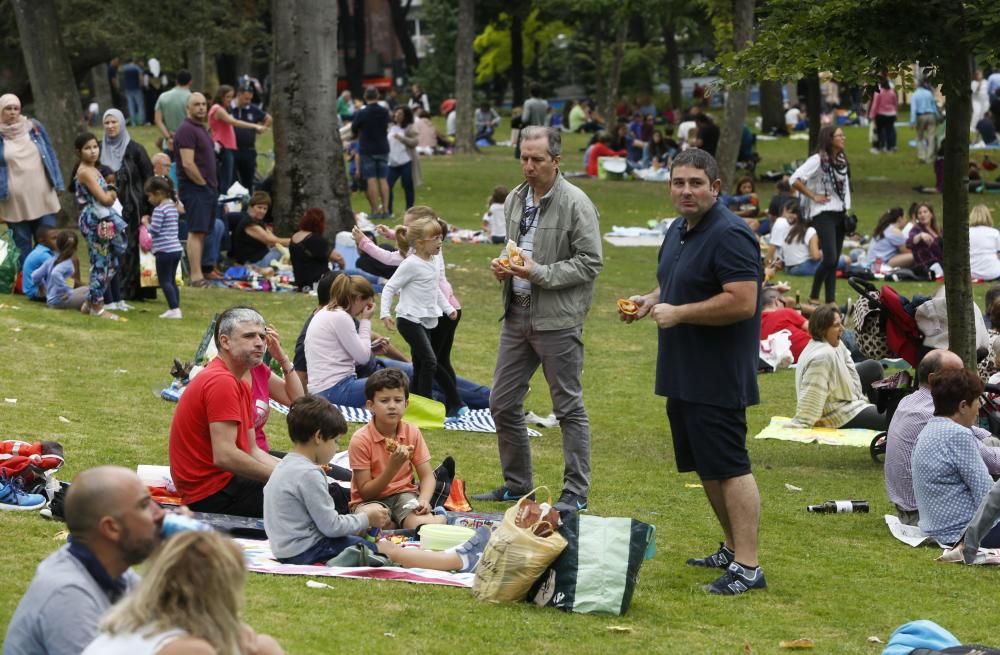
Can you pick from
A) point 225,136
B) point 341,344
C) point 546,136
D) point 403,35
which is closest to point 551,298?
point 546,136

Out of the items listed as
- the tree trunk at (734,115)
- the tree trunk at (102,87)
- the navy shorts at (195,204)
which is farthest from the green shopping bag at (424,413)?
the tree trunk at (102,87)

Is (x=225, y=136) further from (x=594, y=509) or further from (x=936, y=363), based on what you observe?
(x=936, y=363)

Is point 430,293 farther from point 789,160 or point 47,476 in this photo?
point 789,160

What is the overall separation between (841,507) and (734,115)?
18784mm

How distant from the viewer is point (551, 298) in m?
8.63

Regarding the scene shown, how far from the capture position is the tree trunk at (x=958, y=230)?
10.6 metres

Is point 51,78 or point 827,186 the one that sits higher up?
point 51,78

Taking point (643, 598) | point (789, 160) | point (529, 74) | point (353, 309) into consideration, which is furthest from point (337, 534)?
point (529, 74)

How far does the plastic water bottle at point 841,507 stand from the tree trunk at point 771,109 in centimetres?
3486

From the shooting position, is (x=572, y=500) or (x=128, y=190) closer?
(x=572, y=500)

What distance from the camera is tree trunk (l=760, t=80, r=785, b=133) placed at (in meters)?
43.5

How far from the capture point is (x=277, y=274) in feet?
61.1

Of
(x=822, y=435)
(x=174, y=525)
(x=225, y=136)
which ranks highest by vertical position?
(x=225, y=136)

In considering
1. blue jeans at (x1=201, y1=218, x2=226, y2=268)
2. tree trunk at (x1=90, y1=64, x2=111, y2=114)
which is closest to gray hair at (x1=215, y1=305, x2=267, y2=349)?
blue jeans at (x1=201, y1=218, x2=226, y2=268)
